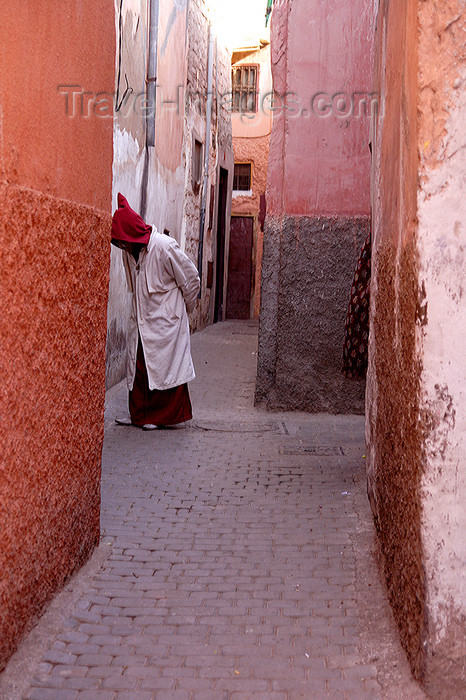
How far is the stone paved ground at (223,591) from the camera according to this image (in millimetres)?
2658

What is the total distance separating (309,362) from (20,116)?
486cm

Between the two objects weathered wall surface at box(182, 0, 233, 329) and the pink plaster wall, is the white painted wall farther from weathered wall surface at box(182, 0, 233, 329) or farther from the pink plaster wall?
weathered wall surface at box(182, 0, 233, 329)

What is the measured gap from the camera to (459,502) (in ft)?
8.29

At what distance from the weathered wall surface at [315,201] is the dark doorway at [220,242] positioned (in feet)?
37.2

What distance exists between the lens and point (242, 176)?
81.0ft

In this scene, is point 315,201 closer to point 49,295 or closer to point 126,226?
point 126,226

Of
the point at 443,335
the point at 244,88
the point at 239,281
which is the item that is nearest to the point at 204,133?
the point at 239,281

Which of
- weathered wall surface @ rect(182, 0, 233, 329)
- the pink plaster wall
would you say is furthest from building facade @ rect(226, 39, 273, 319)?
the pink plaster wall

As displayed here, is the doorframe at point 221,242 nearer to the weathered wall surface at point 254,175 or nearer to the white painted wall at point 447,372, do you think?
the weathered wall surface at point 254,175

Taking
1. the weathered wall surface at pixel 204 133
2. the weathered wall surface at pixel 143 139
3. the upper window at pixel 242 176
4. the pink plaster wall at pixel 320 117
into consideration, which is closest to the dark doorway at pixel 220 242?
the weathered wall surface at pixel 204 133

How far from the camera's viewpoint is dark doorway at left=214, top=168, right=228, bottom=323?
61.5ft

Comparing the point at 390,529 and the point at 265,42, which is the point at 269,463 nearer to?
the point at 390,529

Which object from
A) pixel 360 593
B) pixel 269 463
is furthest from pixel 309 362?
pixel 360 593

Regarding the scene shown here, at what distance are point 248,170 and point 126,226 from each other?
1871 cm
